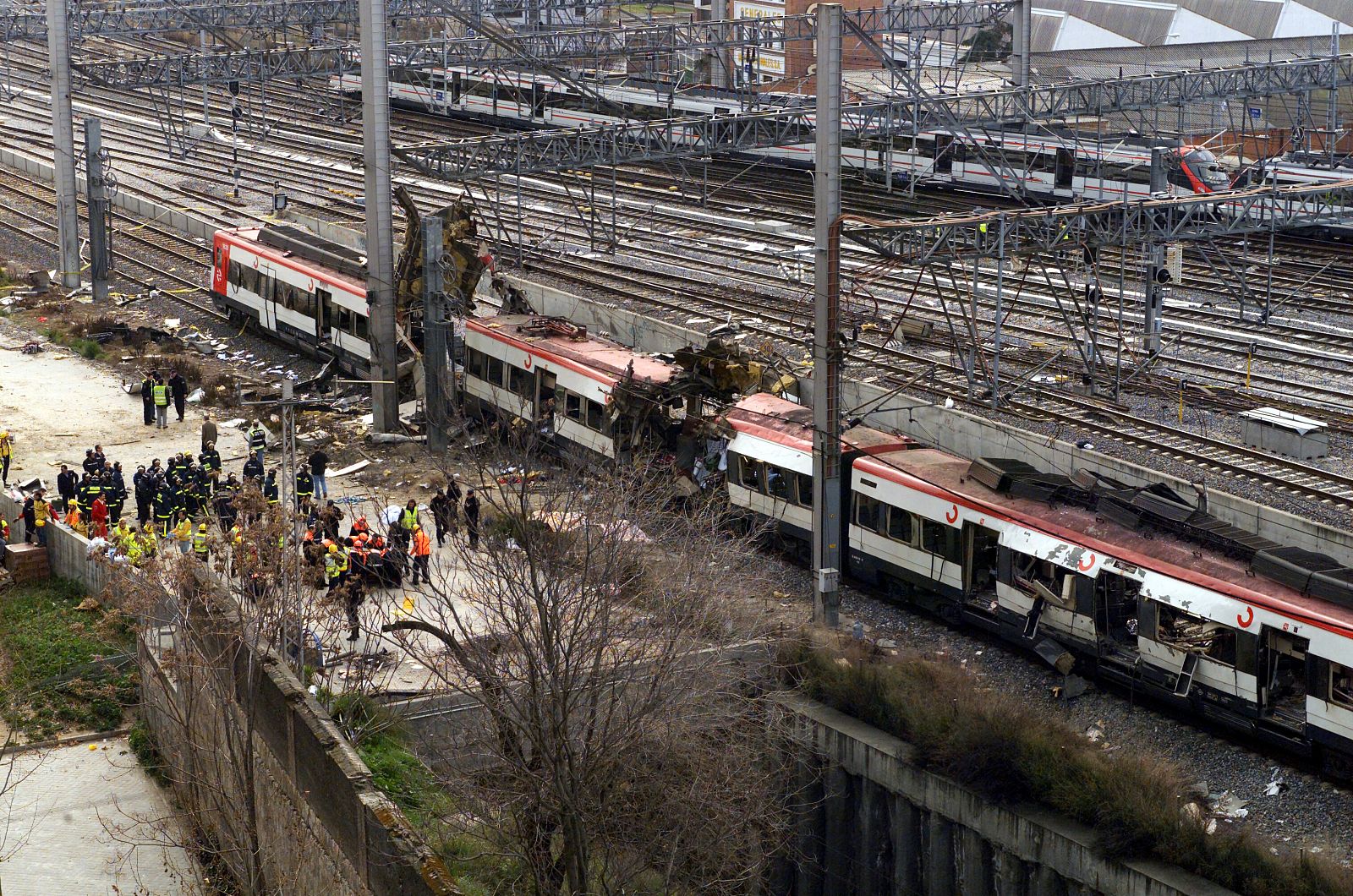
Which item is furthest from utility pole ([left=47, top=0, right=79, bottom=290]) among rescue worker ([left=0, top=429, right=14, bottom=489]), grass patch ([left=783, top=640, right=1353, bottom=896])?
grass patch ([left=783, top=640, right=1353, bottom=896])

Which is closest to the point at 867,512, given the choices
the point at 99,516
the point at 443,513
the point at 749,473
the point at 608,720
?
the point at 749,473

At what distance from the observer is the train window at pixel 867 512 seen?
24656 millimetres

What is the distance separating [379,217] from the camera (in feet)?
110

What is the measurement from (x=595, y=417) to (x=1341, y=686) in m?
14.1

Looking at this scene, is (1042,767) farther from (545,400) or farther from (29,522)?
(29,522)

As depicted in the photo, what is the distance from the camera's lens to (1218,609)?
64.5 feet

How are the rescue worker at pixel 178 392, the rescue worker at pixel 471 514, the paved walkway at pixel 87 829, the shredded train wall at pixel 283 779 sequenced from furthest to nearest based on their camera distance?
the rescue worker at pixel 178 392 < the rescue worker at pixel 471 514 < the paved walkway at pixel 87 829 < the shredded train wall at pixel 283 779

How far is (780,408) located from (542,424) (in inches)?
221

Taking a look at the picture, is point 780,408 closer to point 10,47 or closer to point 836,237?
point 836,237

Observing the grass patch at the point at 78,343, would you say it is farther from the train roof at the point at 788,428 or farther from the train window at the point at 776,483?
the train window at the point at 776,483

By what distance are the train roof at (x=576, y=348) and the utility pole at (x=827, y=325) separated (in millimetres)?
5945

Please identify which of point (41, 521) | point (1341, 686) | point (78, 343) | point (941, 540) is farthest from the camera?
point (78, 343)

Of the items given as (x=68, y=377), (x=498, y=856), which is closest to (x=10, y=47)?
(x=68, y=377)

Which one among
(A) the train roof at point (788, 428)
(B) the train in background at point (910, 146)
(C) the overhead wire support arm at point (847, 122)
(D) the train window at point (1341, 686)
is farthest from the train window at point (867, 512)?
(B) the train in background at point (910, 146)
